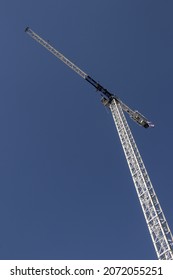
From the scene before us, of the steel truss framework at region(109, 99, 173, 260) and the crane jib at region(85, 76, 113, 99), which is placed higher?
the crane jib at region(85, 76, 113, 99)

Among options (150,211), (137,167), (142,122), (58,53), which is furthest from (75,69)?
(150,211)

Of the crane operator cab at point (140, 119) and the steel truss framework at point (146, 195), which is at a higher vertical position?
the crane operator cab at point (140, 119)

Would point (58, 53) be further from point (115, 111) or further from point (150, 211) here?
point (150, 211)

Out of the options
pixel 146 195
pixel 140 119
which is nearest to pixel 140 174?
pixel 146 195

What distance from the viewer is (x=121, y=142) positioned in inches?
2405

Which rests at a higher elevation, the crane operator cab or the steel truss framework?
the crane operator cab

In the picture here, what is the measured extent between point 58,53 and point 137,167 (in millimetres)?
47433

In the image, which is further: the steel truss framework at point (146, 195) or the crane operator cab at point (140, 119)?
the crane operator cab at point (140, 119)

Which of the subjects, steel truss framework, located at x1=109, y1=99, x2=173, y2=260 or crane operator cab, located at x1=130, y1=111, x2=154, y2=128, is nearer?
steel truss framework, located at x1=109, y1=99, x2=173, y2=260

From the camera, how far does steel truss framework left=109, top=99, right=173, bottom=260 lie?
141 ft

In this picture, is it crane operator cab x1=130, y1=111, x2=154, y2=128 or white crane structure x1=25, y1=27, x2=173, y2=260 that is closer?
white crane structure x1=25, y1=27, x2=173, y2=260

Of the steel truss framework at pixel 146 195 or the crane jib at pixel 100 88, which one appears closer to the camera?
the steel truss framework at pixel 146 195

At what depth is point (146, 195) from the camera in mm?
50062

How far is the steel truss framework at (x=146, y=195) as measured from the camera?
43.1m
